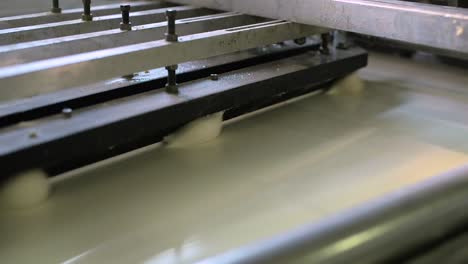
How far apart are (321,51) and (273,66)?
0.55 ft

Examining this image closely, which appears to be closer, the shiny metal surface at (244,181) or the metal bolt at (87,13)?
the shiny metal surface at (244,181)

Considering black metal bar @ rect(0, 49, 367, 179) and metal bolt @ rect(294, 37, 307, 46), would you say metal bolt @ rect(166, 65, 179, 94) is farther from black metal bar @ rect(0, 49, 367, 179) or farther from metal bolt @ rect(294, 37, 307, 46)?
metal bolt @ rect(294, 37, 307, 46)

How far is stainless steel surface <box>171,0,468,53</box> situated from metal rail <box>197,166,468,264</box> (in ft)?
0.95

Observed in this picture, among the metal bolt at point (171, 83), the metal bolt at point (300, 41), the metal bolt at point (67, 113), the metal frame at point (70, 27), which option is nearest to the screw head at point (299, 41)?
the metal bolt at point (300, 41)

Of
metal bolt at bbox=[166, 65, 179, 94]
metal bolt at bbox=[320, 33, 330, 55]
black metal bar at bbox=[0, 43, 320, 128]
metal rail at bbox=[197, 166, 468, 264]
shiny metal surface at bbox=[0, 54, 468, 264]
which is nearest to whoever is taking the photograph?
metal rail at bbox=[197, 166, 468, 264]

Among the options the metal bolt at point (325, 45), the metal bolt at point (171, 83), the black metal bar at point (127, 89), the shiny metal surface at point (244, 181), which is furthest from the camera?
the metal bolt at point (325, 45)

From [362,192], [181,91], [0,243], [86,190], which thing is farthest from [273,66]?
[0,243]

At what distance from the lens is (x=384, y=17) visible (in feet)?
3.36

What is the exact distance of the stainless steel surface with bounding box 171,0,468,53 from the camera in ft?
3.05

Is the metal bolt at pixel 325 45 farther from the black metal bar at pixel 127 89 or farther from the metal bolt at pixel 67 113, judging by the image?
the metal bolt at pixel 67 113

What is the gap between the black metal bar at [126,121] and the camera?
800 millimetres

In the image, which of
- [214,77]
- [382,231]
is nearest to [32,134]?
[214,77]

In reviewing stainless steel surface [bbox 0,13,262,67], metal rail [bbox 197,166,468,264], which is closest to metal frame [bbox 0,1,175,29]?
stainless steel surface [bbox 0,13,262,67]

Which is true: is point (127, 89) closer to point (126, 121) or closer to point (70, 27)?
point (126, 121)
